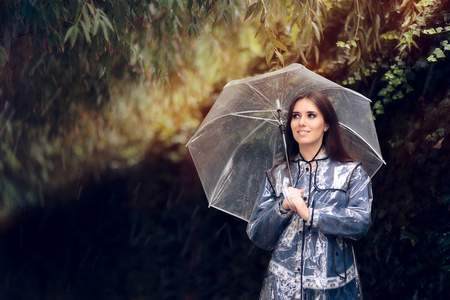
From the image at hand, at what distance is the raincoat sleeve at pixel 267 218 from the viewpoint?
9.42ft

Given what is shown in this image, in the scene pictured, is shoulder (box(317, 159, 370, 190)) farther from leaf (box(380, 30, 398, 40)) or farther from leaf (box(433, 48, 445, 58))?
leaf (box(380, 30, 398, 40))

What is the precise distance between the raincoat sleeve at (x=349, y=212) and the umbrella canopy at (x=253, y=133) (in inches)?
12.9

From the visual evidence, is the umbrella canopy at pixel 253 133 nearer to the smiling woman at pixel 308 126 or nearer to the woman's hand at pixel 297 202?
the smiling woman at pixel 308 126

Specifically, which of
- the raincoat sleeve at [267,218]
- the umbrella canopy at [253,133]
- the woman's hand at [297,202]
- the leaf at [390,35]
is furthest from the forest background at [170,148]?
the woman's hand at [297,202]

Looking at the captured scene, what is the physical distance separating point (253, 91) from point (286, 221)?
0.75 metres

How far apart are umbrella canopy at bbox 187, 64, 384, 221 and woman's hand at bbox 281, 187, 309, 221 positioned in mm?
497

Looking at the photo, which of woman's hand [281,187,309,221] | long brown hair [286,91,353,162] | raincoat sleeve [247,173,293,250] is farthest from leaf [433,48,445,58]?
woman's hand [281,187,309,221]

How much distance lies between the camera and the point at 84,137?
18.7 feet

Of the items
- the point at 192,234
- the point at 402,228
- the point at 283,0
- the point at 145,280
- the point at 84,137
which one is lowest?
the point at 145,280

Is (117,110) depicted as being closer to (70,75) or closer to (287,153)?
(70,75)

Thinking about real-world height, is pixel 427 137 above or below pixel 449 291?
above

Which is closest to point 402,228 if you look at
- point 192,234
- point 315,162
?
point 315,162

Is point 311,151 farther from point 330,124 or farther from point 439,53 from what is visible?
point 439,53

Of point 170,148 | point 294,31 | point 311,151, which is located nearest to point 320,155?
point 311,151
